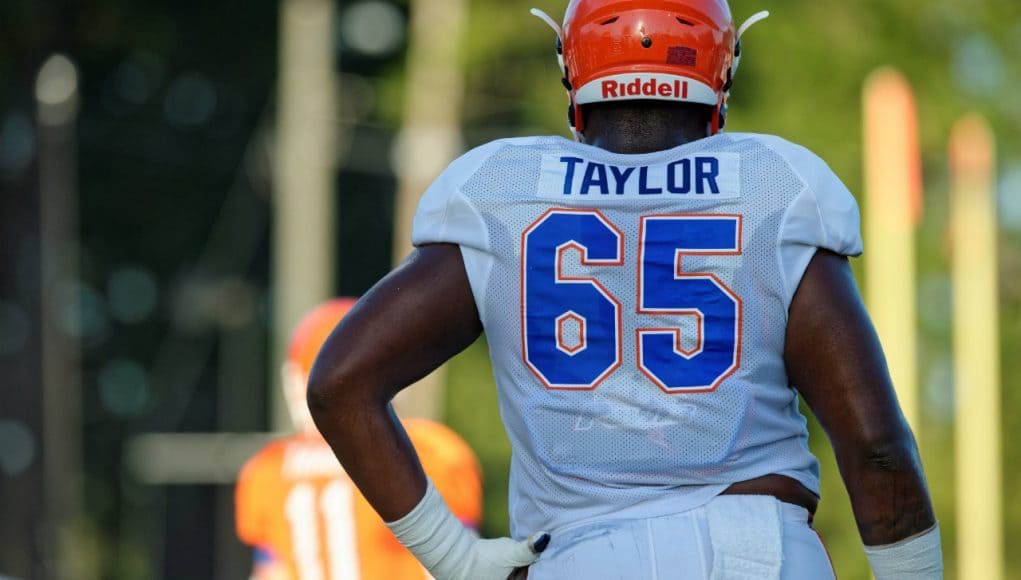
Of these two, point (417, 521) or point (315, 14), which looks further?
point (315, 14)

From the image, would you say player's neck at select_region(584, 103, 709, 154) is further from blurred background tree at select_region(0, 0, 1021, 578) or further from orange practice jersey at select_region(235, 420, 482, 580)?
blurred background tree at select_region(0, 0, 1021, 578)

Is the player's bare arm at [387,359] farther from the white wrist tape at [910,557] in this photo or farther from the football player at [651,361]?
the white wrist tape at [910,557]

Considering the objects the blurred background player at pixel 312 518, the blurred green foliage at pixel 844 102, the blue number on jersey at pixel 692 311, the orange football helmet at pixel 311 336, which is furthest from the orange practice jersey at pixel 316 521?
the blurred green foliage at pixel 844 102

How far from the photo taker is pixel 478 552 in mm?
3594

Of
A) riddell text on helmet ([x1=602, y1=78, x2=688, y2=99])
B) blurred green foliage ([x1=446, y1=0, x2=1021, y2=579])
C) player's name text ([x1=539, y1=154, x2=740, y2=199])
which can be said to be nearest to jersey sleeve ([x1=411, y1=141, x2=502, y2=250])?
player's name text ([x1=539, y1=154, x2=740, y2=199])

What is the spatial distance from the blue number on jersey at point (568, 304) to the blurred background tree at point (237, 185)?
2071 centimetres

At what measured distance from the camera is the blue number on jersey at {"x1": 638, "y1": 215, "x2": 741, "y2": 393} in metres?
3.49

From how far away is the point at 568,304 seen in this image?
3510mm

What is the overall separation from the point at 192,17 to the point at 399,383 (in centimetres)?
2708

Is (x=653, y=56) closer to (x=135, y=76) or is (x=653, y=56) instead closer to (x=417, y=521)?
(x=417, y=521)

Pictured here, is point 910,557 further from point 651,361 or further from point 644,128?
point 644,128

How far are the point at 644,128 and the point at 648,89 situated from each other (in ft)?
0.24

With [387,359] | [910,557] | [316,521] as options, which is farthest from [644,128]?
[316,521]

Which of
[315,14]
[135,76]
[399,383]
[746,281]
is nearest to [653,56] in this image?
[746,281]
